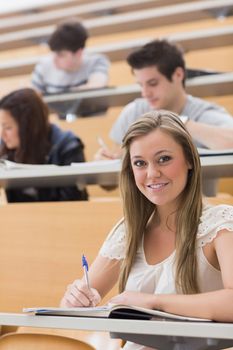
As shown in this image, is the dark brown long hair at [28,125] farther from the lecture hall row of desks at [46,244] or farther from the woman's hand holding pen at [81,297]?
the woman's hand holding pen at [81,297]

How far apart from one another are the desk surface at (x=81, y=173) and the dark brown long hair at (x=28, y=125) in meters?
0.22

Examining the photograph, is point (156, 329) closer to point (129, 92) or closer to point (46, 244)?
point (46, 244)

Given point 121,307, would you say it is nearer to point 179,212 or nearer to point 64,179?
point 179,212

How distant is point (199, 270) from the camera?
929mm

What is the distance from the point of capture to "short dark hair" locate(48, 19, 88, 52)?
2201 millimetres


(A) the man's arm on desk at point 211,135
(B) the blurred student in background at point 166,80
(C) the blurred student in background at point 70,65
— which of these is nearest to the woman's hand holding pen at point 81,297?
(A) the man's arm on desk at point 211,135

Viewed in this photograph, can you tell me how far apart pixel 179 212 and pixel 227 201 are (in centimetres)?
26

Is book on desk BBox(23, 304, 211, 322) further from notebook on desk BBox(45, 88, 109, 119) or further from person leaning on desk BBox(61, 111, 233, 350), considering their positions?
notebook on desk BBox(45, 88, 109, 119)

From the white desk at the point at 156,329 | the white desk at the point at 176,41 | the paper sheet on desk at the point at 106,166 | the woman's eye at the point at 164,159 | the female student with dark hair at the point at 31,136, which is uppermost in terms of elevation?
the white desk at the point at 176,41

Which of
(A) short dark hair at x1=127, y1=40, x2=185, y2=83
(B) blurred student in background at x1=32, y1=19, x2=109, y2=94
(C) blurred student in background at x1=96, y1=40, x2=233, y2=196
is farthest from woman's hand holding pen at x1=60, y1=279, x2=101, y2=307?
(B) blurred student in background at x1=32, y1=19, x2=109, y2=94

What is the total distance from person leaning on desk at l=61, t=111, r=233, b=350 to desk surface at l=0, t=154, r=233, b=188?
0.23 m

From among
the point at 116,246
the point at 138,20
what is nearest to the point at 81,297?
the point at 116,246

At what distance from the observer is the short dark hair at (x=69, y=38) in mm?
2201

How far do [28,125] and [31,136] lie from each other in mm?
32
